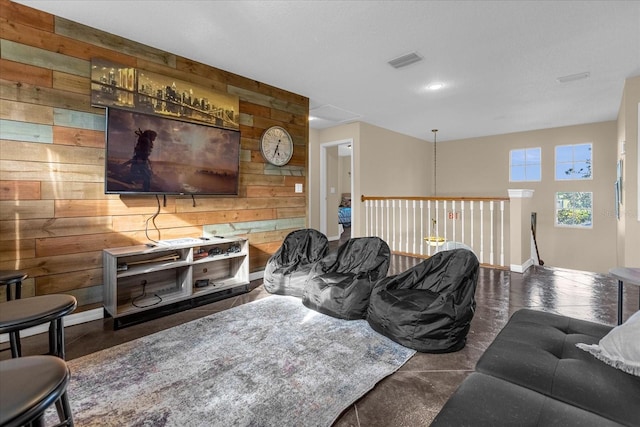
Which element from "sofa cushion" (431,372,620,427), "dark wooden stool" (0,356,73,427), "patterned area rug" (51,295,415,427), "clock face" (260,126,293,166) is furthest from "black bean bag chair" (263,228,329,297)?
"dark wooden stool" (0,356,73,427)

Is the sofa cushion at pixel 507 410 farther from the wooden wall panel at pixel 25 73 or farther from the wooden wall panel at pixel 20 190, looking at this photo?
the wooden wall panel at pixel 25 73

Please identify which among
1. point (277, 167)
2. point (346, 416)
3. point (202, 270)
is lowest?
point (346, 416)

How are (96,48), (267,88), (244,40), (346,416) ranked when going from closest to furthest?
(346,416)
(96,48)
(244,40)
(267,88)

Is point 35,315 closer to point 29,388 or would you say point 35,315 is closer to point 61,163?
point 29,388

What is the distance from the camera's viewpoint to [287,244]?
379 centimetres

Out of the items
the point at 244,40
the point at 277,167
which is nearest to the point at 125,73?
the point at 244,40

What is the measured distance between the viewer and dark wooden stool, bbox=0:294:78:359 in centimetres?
133

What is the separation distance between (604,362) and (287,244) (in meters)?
3.01

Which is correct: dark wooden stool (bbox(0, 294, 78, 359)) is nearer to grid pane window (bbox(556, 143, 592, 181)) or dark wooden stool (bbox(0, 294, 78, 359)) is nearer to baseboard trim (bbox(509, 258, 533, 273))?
baseboard trim (bbox(509, 258, 533, 273))

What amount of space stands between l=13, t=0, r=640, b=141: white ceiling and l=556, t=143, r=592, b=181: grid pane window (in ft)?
6.06

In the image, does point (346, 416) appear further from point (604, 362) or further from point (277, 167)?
point (277, 167)

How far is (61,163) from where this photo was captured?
2.59 m

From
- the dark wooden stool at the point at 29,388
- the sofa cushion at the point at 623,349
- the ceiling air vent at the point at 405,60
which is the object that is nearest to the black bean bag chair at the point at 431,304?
the sofa cushion at the point at 623,349

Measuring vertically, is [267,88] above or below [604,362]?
above
